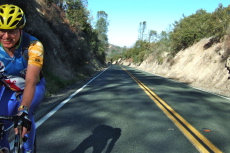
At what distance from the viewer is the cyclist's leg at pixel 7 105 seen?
2406mm

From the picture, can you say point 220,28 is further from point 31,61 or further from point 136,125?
point 31,61

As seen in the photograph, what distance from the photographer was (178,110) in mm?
7281

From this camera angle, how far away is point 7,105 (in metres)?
2.47

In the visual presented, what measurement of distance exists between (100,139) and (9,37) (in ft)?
9.57

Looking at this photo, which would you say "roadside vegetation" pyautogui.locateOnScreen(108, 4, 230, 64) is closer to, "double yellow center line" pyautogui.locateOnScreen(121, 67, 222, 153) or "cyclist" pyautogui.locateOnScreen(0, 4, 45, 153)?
"double yellow center line" pyautogui.locateOnScreen(121, 67, 222, 153)

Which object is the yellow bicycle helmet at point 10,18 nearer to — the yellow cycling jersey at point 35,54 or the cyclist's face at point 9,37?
the cyclist's face at point 9,37

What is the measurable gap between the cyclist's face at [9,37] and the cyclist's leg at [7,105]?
0.55m

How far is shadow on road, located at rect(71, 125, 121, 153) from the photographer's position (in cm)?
412

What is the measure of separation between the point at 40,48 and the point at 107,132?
302cm

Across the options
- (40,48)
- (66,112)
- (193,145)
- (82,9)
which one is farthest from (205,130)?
(82,9)

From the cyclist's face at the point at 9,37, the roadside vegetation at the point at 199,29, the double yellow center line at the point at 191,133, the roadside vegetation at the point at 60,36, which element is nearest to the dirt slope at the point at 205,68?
the roadside vegetation at the point at 199,29

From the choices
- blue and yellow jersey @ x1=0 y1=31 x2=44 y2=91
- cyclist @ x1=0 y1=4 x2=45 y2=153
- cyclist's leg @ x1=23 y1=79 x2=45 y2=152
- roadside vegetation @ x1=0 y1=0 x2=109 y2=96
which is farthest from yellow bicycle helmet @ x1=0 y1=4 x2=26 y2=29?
roadside vegetation @ x1=0 y1=0 x2=109 y2=96

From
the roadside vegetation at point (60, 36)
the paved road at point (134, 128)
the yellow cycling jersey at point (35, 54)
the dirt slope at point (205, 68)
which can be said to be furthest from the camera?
the dirt slope at point (205, 68)

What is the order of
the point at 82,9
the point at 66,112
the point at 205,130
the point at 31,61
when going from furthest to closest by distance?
1. the point at 82,9
2. the point at 66,112
3. the point at 205,130
4. the point at 31,61
